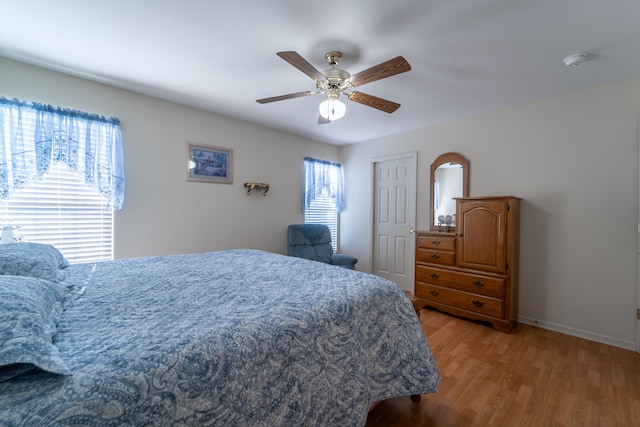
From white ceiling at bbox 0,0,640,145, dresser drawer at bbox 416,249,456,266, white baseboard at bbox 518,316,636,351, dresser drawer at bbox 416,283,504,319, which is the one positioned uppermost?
white ceiling at bbox 0,0,640,145

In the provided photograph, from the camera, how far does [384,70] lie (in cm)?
171

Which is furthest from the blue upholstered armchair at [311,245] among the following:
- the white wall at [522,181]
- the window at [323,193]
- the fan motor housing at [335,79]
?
the fan motor housing at [335,79]

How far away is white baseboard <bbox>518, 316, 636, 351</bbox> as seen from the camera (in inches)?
90.6

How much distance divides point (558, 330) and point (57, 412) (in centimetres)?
376

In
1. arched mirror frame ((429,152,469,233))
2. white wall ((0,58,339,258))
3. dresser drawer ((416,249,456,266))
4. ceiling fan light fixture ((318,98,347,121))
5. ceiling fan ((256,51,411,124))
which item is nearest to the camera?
ceiling fan ((256,51,411,124))

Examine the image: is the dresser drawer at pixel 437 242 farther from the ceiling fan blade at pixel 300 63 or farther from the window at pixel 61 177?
the window at pixel 61 177

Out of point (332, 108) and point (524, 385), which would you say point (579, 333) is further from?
point (332, 108)

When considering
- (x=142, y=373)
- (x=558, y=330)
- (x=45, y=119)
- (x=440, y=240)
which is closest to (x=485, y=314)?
(x=558, y=330)

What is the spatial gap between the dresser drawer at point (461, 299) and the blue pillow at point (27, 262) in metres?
3.38

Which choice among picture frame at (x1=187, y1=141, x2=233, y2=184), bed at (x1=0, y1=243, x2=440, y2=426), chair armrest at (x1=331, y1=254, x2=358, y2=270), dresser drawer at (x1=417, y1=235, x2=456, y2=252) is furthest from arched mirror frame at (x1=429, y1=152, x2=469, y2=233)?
picture frame at (x1=187, y1=141, x2=233, y2=184)

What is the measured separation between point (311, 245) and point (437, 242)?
1.78 meters

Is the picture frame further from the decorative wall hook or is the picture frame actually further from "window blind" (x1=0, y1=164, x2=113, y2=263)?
"window blind" (x1=0, y1=164, x2=113, y2=263)

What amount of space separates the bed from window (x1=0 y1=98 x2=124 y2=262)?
2.79ft

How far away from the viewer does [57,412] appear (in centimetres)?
59
